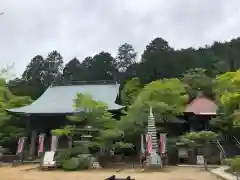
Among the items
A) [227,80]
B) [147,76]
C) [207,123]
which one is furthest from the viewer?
[147,76]

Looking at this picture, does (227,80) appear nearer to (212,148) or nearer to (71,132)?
(212,148)

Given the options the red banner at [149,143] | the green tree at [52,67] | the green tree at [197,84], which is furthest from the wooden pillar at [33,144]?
the green tree at [52,67]

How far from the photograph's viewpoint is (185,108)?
24.3 metres

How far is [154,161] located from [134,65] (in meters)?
30.3

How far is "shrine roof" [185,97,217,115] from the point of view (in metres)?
23.8

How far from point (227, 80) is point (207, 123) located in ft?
17.0

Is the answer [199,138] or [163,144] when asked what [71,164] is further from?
[199,138]

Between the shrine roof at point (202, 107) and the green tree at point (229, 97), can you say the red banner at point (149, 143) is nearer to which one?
the green tree at point (229, 97)

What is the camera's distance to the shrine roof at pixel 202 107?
23.8 m

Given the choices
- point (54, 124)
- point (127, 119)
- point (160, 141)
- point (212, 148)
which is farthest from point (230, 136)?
point (54, 124)

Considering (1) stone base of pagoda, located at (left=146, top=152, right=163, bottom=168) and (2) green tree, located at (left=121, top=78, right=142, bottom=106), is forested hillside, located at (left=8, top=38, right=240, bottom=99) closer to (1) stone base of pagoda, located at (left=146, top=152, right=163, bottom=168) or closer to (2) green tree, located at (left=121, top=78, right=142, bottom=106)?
(2) green tree, located at (left=121, top=78, right=142, bottom=106)

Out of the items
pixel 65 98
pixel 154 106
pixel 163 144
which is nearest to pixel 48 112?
pixel 65 98

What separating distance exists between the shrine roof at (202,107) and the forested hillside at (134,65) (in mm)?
10059

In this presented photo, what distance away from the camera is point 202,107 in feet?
80.8
